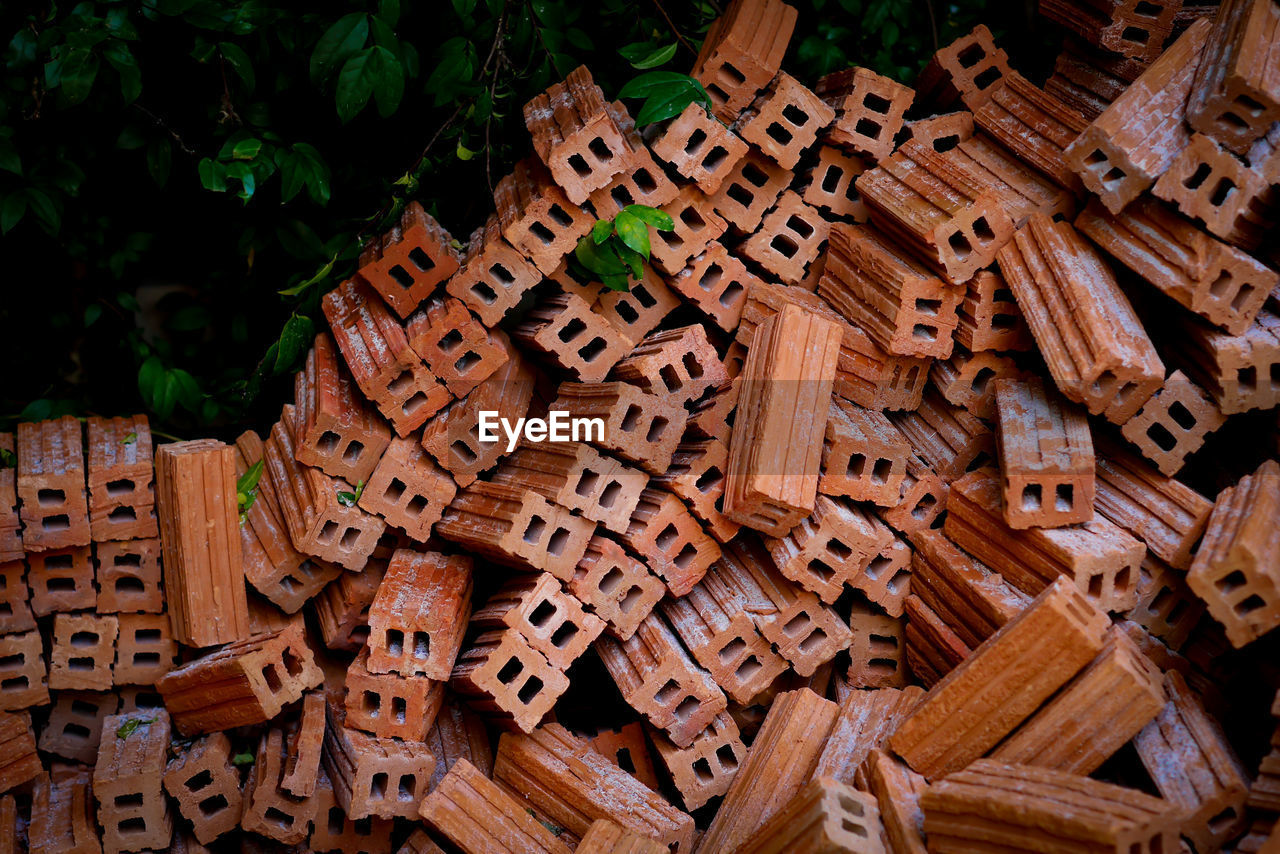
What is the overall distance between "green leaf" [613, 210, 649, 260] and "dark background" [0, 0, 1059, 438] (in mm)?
884

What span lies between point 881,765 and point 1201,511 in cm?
148

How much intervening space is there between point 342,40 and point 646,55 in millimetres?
1266

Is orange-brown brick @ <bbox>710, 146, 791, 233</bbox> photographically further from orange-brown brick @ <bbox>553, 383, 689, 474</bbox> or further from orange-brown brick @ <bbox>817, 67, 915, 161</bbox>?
orange-brown brick @ <bbox>553, 383, 689, 474</bbox>

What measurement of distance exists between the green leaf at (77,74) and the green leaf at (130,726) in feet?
8.13

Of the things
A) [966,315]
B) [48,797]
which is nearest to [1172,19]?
[966,315]

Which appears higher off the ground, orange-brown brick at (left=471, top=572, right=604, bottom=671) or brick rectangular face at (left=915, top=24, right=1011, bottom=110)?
brick rectangular face at (left=915, top=24, right=1011, bottom=110)

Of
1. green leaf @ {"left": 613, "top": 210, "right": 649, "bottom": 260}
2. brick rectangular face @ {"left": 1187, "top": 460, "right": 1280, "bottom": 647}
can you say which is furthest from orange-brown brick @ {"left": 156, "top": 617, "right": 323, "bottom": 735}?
brick rectangular face @ {"left": 1187, "top": 460, "right": 1280, "bottom": 647}

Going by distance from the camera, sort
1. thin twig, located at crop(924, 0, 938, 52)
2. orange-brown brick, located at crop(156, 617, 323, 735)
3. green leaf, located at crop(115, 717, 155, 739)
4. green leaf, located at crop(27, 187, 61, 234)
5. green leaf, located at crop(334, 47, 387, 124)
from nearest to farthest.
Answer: orange-brown brick, located at crop(156, 617, 323, 735), green leaf, located at crop(115, 717, 155, 739), green leaf, located at crop(334, 47, 387, 124), green leaf, located at crop(27, 187, 61, 234), thin twig, located at crop(924, 0, 938, 52)

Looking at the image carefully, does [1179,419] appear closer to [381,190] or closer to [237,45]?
[381,190]

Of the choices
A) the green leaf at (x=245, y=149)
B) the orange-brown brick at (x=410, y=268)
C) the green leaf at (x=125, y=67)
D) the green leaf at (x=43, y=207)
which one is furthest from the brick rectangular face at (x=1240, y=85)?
the green leaf at (x=43, y=207)

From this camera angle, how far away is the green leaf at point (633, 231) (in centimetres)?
356

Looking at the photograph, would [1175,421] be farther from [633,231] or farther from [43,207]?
[43,207]

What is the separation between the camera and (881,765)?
3.20 meters

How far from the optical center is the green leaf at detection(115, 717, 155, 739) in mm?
3612
